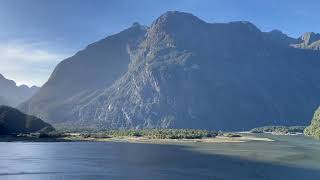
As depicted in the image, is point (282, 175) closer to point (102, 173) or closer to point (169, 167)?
point (169, 167)

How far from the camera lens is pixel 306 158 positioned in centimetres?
19300

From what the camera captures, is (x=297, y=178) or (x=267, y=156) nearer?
(x=297, y=178)

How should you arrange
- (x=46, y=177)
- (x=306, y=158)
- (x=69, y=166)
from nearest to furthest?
(x=46, y=177)
(x=69, y=166)
(x=306, y=158)

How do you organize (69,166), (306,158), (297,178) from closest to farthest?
(297,178) < (69,166) < (306,158)

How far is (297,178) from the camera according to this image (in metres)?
135

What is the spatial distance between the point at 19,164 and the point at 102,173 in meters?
29.9

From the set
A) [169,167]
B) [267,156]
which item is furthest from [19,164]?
[267,156]

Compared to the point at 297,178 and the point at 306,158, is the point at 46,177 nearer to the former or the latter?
the point at 297,178

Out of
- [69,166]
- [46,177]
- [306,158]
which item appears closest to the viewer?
[46,177]

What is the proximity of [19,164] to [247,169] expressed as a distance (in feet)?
211

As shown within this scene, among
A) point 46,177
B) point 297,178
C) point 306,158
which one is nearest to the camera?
point 46,177

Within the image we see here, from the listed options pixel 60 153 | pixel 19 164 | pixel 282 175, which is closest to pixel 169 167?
pixel 282 175

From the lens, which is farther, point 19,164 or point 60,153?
point 60,153

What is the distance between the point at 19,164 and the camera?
152 m
